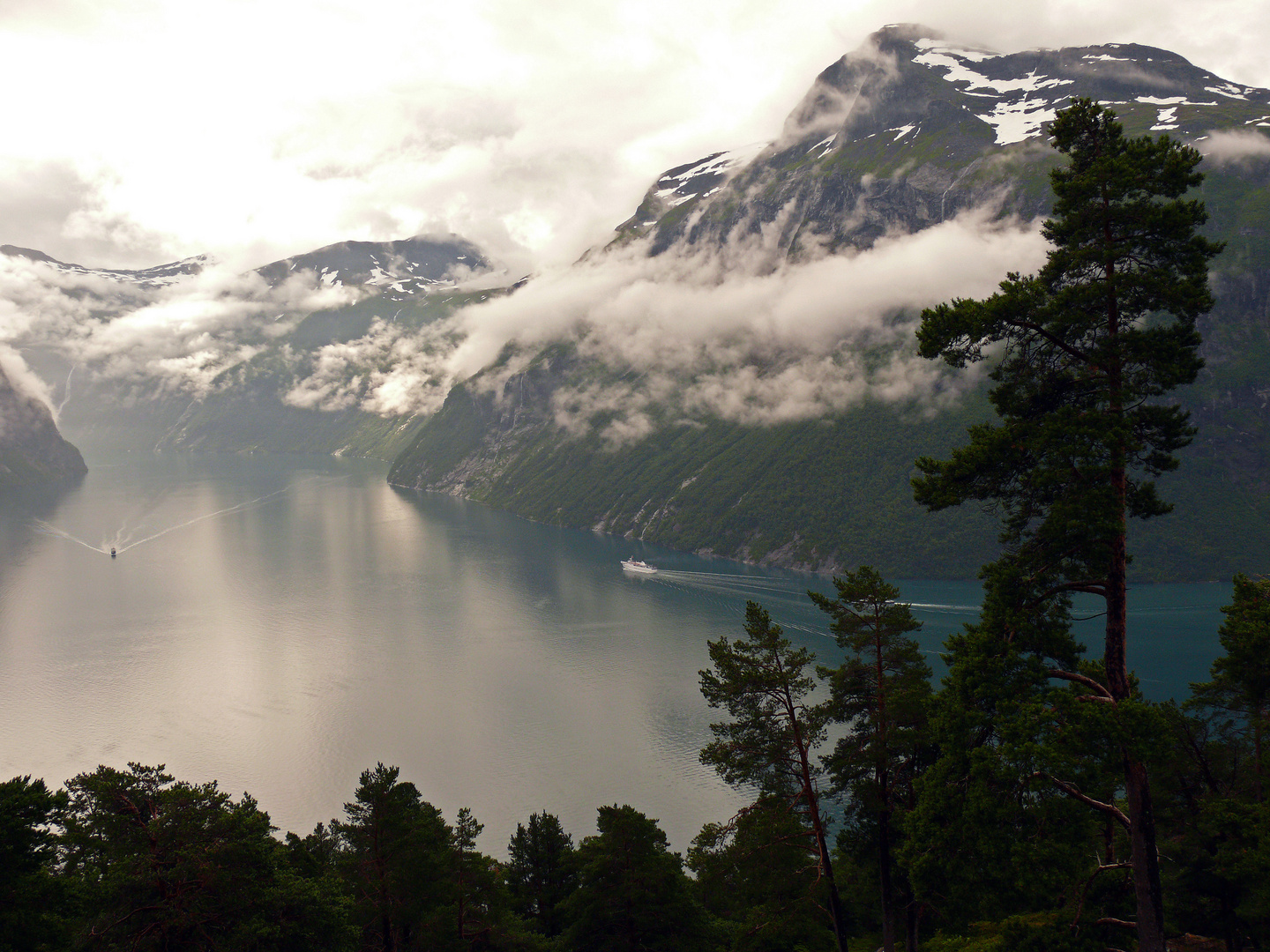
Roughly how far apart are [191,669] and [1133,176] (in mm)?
112630

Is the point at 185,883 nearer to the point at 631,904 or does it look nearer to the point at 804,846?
the point at 631,904

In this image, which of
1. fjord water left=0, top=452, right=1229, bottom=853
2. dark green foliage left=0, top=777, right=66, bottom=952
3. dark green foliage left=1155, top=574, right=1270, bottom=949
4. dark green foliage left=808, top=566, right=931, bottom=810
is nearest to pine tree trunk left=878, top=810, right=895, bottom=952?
dark green foliage left=808, top=566, right=931, bottom=810

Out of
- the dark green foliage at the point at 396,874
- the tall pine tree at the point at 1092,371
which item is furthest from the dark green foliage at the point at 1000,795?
the dark green foliage at the point at 396,874

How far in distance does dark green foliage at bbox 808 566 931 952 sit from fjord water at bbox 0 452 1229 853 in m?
44.4

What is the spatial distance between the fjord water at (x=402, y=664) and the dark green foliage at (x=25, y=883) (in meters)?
48.0

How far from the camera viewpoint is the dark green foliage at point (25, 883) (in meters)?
14.3

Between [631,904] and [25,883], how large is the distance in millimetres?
17639

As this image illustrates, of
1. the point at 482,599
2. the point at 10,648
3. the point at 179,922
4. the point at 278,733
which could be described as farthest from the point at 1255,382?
the point at 10,648

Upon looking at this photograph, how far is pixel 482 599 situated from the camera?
450 ft

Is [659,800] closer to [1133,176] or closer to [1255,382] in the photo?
[1133,176]

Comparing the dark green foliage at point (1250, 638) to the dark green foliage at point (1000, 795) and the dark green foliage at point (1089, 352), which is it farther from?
the dark green foliage at point (1000, 795)

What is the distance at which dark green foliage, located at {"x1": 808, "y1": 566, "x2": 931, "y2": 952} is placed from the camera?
19.3 m

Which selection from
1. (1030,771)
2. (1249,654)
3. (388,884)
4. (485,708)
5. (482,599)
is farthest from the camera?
(482,599)

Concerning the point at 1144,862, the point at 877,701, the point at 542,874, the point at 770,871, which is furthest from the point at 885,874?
the point at 542,874
